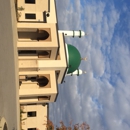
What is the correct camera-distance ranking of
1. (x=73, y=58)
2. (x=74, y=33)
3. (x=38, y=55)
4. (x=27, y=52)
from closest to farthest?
(x=27, y=52) < (x=38, y=55) < (x=73, y=58) < (x=74, y=33)

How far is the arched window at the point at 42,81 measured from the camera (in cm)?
2789

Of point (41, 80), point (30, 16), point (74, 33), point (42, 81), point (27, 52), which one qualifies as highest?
point (30, 16)

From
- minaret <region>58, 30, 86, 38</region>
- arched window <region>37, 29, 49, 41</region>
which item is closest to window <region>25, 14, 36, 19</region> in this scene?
arched window <region>37, 29, 49, 41</region>

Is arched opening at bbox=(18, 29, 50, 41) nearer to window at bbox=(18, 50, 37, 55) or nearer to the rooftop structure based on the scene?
the rooftop structure

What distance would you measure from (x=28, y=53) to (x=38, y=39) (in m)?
2.09

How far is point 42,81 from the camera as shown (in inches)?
1118

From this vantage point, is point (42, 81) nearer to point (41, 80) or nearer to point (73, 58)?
point (41, 80)

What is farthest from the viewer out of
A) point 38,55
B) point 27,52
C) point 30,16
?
point 30,16

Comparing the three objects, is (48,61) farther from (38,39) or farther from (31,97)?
(31,97)

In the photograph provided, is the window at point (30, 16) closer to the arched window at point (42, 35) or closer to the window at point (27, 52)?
the arched window at point (42, 35)

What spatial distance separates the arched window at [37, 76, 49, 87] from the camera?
91.5 ft

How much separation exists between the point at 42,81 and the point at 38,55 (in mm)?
3463

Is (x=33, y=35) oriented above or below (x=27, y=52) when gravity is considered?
above

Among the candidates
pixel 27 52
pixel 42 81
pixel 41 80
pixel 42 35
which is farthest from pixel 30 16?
pixel 42 81
